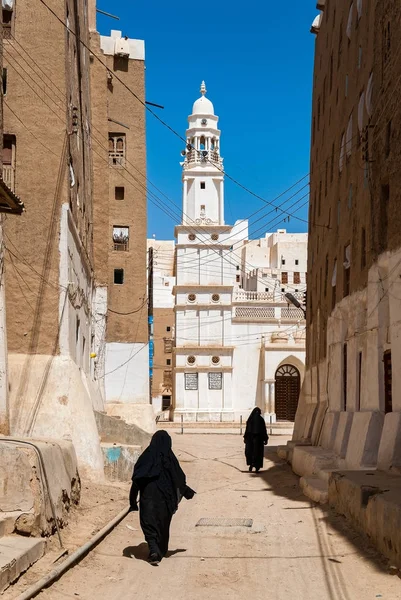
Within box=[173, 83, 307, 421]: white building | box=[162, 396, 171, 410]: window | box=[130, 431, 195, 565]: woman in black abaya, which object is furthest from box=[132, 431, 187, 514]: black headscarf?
box=[162, 396, 171, 410]: window

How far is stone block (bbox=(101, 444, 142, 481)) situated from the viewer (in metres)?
17.0

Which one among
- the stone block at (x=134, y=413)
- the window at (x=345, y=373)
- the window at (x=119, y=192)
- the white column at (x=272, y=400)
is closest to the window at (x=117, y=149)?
the window at (x=119, y=192)

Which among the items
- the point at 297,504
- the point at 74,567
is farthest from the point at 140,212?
the point at 74,567

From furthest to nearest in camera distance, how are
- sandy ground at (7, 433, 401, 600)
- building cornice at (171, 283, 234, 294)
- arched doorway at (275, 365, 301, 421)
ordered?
1. building cornice at (171, 283, 234, 294)
2. arched doorway at (275, 365, 301, 421)
3. sandy ground at (7, 433, 401, 600)

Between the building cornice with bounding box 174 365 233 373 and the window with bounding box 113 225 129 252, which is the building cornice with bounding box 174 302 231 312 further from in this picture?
the window with bounding box 113 225 129 252

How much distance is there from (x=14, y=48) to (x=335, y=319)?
9521 millimetres

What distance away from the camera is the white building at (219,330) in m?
51.2

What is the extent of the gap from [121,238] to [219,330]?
22.6m

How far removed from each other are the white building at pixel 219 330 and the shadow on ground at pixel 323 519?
102 feet

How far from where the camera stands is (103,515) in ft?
39.3

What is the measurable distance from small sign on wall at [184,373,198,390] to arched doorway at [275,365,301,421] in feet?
16.4

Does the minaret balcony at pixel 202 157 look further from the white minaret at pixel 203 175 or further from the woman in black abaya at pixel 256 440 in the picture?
the woman in black abaya at pixel 256 440

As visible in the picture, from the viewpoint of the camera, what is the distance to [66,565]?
25.9 ft

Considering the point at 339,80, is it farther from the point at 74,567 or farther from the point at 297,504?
the point at 74,567
